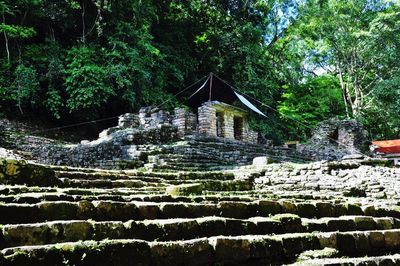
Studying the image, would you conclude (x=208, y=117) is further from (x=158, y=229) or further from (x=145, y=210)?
(x=158, y=229)

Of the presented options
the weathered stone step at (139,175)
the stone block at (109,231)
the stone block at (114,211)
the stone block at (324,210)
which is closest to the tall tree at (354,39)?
the weathered stone step at (139,175)

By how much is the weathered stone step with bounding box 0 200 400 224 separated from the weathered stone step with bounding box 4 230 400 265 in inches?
22.9

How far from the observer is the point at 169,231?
3.13m

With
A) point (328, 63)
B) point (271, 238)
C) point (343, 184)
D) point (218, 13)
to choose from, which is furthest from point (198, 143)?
point (328, 63)

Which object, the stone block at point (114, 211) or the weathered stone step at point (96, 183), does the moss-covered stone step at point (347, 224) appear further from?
the weathered stone step at point (96, 183)

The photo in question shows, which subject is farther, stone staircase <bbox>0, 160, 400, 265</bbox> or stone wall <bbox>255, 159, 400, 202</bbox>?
stone wall <bbox>255, 159, 400, 202</bbox>

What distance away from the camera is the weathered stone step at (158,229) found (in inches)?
99.8

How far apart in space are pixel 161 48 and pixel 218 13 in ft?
19.8

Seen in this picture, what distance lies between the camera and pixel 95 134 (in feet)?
69.1

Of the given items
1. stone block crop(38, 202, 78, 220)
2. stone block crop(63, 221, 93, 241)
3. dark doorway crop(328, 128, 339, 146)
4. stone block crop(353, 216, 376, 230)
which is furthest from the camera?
dark doorway crop(328, 128, 339, 146)

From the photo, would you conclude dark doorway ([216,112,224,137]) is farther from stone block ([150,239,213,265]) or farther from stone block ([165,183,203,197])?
stone block ([150,239,213,265])

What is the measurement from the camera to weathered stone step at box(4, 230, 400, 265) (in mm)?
2303

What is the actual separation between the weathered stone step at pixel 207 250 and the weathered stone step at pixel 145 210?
22.9 inches

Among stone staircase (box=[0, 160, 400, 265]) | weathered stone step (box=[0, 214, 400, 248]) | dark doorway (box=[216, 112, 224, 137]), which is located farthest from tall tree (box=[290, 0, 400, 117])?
weathered stone step (box=[0, 214, 400, 248])
